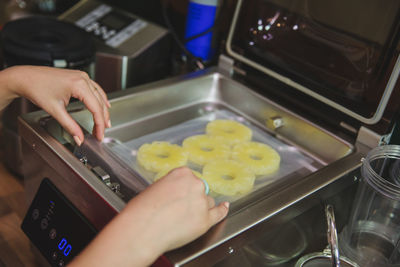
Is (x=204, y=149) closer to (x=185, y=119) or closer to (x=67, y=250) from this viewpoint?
(x=185, y=119)

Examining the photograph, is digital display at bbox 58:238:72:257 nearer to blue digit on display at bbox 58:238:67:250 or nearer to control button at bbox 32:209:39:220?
blue digit on display at bbox 58:238:67:250

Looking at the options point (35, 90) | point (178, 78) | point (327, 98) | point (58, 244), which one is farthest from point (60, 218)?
point (327, 98)

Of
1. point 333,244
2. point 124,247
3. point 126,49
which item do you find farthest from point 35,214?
point 126,49

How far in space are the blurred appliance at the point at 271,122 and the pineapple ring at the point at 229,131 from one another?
0.13 feet

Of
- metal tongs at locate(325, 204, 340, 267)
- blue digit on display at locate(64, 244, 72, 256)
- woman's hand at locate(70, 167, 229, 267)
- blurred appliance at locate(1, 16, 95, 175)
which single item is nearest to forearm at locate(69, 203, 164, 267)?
woman's hand at locate(70, 167, 229, 267)

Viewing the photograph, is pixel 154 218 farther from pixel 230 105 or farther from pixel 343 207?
pixel 230 105

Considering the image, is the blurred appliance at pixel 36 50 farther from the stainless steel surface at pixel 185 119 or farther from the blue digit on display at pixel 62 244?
the blue digit on display at pixel 62 244

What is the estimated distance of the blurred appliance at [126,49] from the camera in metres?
1.47

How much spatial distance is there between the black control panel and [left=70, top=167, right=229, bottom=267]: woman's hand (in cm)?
17

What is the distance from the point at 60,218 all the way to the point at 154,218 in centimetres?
31

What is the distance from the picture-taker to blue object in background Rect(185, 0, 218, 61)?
4.59 ft

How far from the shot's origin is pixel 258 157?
3.56 ft

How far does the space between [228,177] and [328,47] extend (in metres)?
0.41

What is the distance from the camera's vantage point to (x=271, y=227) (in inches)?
30.9
